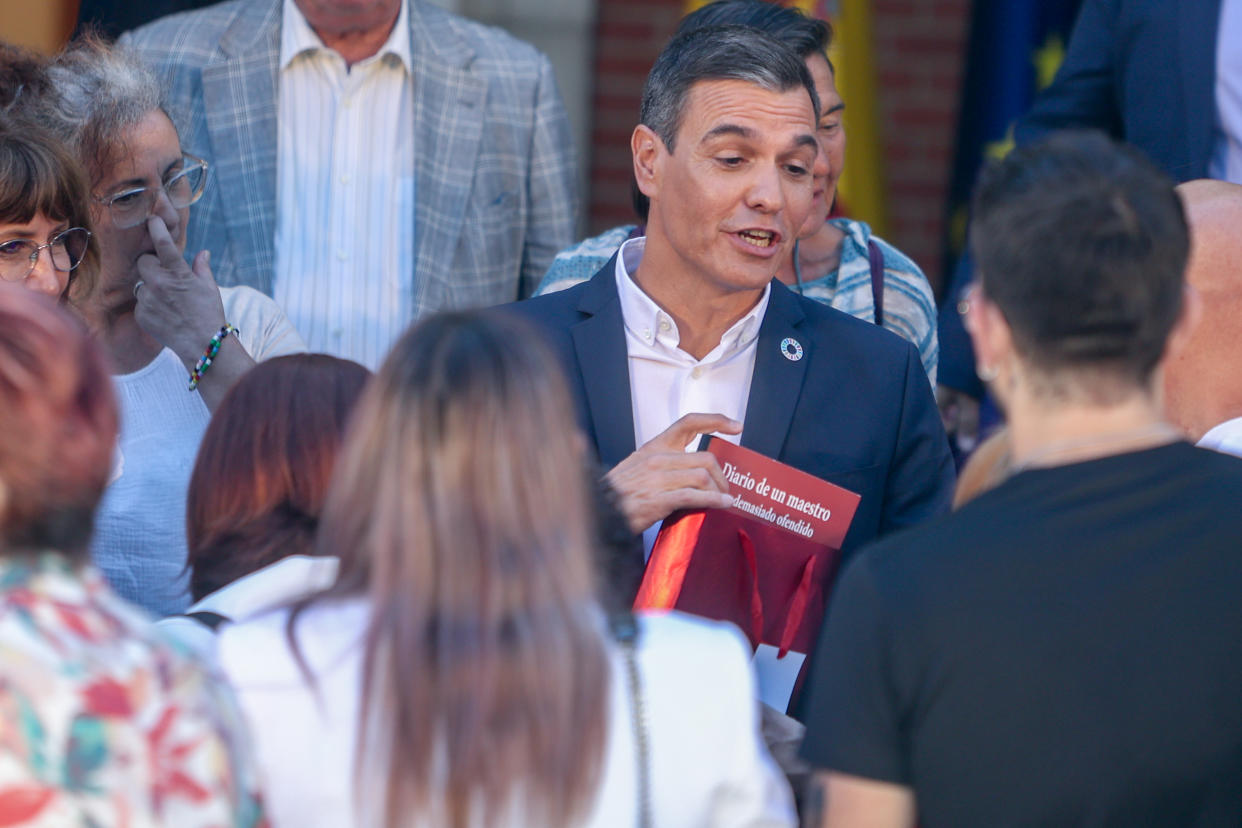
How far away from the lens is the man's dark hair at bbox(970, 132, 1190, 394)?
1.77 m

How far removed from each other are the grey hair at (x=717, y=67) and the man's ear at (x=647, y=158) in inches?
0.7

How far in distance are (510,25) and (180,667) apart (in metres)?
4.66

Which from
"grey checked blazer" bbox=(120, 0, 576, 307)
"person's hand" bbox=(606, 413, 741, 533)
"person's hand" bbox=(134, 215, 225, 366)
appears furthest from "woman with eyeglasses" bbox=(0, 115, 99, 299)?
"person's hand" bbox=(606, 413, 741, 533)

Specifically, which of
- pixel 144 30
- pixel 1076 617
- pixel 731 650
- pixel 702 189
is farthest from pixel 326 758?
pixel 144 30

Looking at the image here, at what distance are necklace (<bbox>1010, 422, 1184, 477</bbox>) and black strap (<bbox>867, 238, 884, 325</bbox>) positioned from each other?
6.42ft

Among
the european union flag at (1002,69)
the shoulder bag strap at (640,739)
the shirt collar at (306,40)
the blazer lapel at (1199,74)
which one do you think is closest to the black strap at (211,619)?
the shoulder bag strap at (640,739)

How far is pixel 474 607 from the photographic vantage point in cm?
163

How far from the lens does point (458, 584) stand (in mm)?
1626

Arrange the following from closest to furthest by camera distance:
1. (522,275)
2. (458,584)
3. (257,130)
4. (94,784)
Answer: (94,784)
(458,584)
(257,130)
(522,275)

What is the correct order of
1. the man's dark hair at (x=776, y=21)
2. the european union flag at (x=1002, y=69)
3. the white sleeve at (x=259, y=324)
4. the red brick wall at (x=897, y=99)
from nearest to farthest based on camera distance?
the white sleeve at (x=259, y=324) < the man's dark hair at (x=776, y=21) < the european union flag at (x=1002, y=69) < the red brick wall at (x=897, y=99)

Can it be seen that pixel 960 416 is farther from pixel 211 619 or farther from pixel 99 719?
pixel 99 719

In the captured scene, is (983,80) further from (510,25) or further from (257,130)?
(257,130)

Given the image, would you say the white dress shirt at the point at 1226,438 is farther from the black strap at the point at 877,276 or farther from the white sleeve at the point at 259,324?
the white sleeve at the point at 259,324

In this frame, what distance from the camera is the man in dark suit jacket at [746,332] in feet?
10.0
